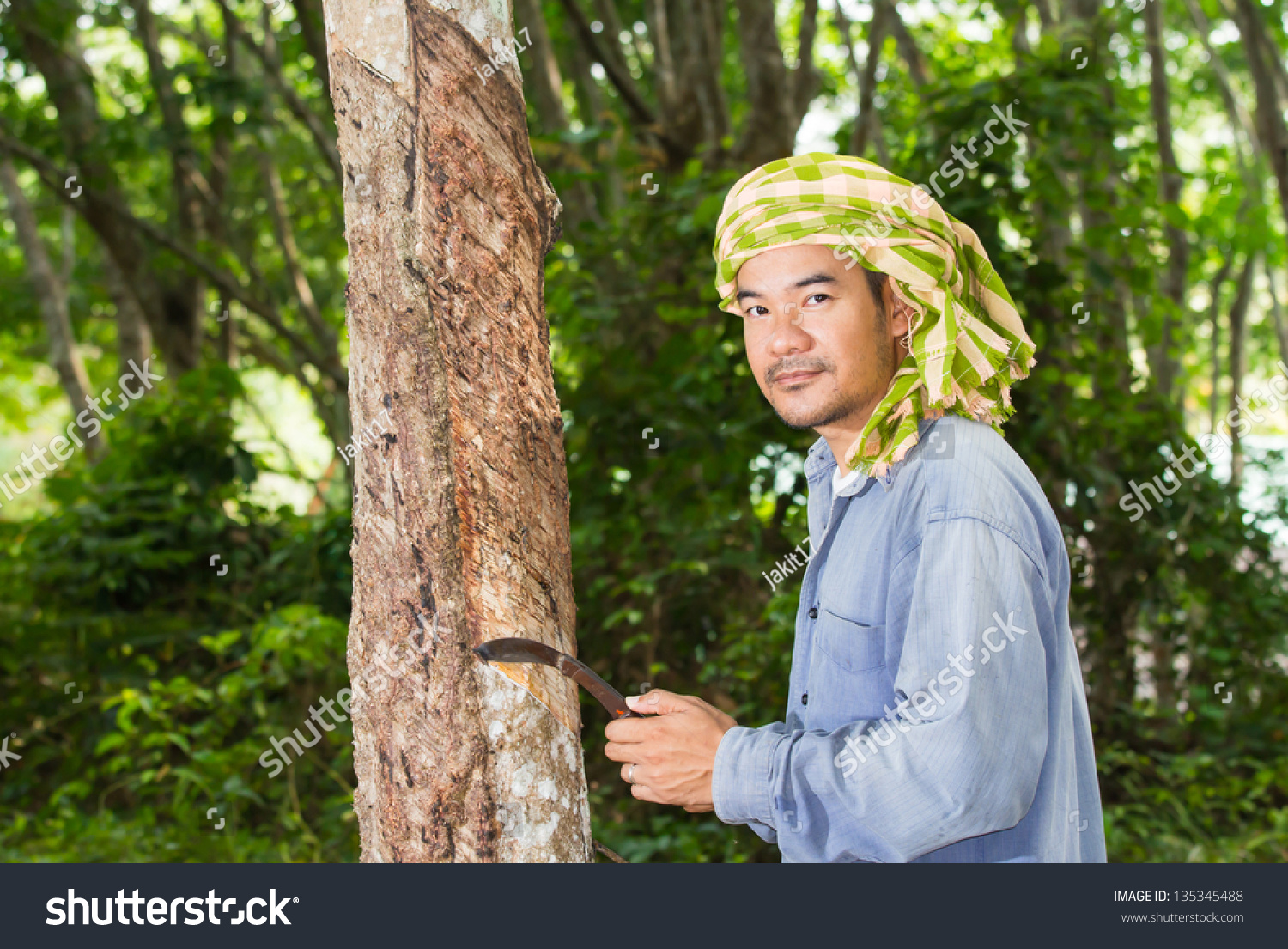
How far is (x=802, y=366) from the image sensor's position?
165 cm

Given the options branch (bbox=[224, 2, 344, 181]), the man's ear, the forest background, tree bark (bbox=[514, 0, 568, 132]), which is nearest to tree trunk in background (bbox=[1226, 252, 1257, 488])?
the forest background

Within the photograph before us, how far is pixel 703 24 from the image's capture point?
5961 millimetres

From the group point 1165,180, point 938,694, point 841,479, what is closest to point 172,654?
point 841,479

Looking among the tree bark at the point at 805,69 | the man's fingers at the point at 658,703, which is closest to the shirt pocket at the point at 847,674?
the man's fingers at the point at 658,703

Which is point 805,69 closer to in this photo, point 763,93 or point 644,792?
point 763,93

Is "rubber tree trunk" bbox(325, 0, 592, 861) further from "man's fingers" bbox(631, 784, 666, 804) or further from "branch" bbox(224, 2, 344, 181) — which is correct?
"branch" bbox(224, 2, 344, 181)

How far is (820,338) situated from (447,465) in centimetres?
65

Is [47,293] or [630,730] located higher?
[47,293]

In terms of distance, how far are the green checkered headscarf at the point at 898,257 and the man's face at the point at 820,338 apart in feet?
0.10

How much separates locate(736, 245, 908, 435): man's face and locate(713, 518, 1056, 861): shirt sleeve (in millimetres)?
348

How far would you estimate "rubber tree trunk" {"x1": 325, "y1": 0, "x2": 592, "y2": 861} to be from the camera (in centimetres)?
161

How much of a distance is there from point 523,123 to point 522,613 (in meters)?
0.88

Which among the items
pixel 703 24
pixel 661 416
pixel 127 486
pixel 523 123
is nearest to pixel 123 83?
pixel 127 486
